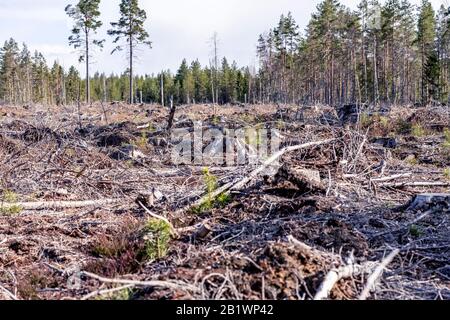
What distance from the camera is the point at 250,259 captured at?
3.12 metres

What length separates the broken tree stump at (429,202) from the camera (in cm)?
498

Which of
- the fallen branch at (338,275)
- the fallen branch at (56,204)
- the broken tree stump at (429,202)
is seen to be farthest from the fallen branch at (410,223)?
the fallen branch at (56,204)

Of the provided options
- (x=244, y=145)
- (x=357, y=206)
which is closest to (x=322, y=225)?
(x=357, y=206)

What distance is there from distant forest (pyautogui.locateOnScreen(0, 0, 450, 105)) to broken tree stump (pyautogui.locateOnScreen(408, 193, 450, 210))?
2946cm

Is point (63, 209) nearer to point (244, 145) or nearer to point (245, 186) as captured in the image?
point (245, 186)

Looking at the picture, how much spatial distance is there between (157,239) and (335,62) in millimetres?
52768

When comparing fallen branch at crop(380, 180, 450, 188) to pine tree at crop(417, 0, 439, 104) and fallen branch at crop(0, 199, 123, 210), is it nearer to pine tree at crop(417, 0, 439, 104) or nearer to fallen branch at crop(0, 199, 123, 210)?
fallen branch at crop(0, 199, 123, 210)

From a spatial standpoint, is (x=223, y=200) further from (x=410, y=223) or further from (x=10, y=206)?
(x=10, y=206)

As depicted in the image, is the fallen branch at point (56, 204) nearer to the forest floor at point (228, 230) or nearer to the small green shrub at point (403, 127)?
the forest floor at point (228, 230)

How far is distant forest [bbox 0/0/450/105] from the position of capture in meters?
44.3

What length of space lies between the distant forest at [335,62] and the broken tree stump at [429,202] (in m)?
29.5

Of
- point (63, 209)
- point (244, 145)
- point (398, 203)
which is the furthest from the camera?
point (244, 145)

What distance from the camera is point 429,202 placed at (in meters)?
5.03

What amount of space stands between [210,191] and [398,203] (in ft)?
7.28
